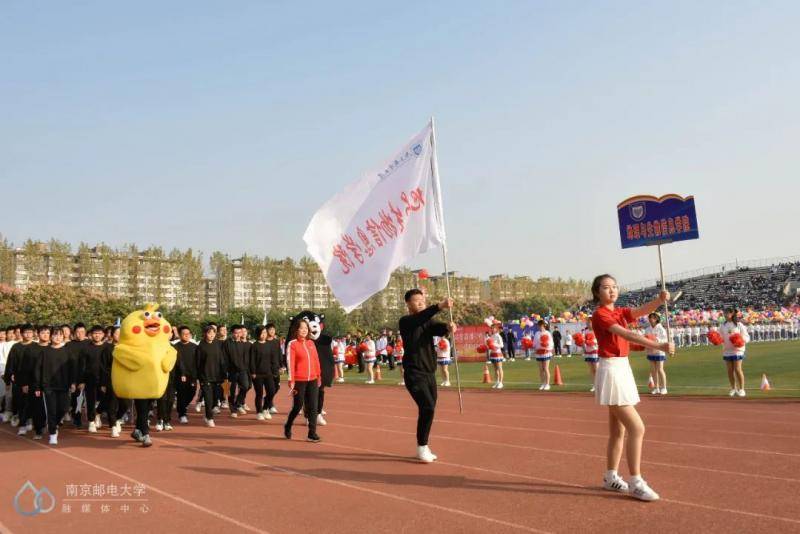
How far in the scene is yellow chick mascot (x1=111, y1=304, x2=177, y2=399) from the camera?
31.2 ft

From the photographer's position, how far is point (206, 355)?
41.2 ft

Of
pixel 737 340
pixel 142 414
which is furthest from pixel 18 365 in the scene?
pixel 737 340

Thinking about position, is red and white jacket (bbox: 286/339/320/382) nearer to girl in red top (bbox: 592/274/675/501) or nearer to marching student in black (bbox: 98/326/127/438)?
marching student in black (bbox: 98/326/127/438)

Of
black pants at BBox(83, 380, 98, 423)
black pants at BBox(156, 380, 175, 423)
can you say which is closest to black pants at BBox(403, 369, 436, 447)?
black pants at BBox(156, 380, 175, 423)

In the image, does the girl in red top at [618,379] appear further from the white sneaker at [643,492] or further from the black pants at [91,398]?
the black pants at [91,398]

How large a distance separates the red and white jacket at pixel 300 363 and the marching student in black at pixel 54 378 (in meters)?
4.07

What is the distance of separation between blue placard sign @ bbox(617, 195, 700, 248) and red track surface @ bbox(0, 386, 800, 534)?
302 cm

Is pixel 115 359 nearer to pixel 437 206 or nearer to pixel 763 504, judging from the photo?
pixel 437 206

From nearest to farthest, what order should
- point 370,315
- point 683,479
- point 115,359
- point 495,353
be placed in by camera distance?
point 683,479 < point 115,359 < point 495,353 < point 370,315

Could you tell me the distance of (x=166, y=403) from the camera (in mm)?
11547

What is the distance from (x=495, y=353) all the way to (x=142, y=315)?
11.6 meters

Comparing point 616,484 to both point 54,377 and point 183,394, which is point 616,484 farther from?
point 183,394

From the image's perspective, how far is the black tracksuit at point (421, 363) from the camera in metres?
7.59

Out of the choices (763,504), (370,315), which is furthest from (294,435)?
(370,315)
